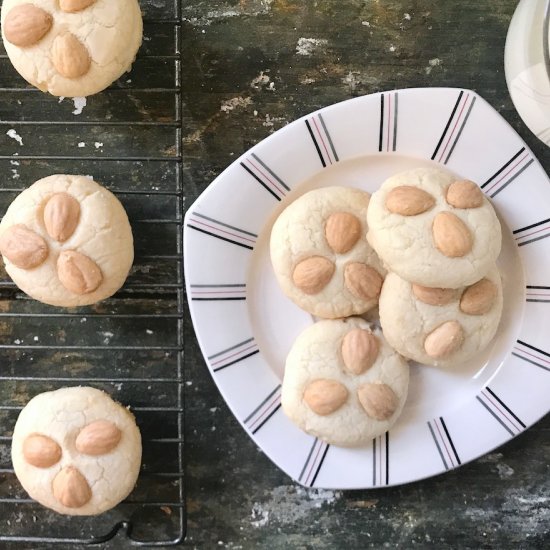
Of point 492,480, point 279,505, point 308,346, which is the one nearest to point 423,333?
point 308,346

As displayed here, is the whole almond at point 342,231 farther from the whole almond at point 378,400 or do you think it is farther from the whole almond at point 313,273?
the whole almond at point 378,400

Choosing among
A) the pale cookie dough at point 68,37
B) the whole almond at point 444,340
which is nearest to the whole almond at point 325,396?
the whole almond at point 444,340

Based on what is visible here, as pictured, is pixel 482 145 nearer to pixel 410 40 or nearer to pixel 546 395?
pixel 410 40

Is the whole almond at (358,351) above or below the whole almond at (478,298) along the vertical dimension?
below

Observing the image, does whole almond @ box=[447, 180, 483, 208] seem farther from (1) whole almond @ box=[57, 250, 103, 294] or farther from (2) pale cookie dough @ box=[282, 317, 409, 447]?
(1) whole almond @ box=[57, 250, 103, 294]

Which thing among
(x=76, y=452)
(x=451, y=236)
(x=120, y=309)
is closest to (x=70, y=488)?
(x=76, y=452)

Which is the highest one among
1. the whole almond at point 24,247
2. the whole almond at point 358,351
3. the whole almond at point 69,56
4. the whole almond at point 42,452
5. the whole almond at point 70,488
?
the whole almond at point 69,56
